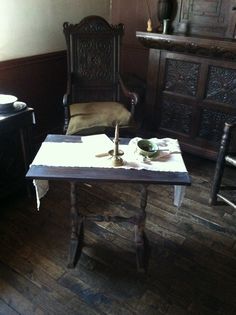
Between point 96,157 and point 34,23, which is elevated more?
point 34,23

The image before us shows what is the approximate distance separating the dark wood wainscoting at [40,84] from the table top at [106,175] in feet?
4.67

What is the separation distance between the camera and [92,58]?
283 centimetres

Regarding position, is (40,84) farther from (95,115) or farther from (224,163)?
(224,163)

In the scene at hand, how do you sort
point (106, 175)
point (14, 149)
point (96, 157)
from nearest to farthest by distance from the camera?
point (106, 175) → point (96, 157) → point (14, 149)

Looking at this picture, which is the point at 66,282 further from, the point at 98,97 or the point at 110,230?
the point at 98,97

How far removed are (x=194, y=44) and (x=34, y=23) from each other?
1.43 metres

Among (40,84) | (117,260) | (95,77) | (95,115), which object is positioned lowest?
(117,260)

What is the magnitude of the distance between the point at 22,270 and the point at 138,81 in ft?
8.01

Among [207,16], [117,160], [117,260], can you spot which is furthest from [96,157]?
[207,16]

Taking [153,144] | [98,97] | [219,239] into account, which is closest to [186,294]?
[219,239]

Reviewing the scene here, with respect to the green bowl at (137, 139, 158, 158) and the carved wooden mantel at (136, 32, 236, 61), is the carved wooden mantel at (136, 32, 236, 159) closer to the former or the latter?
the carved wooden mantel at (136, 32, 236, 61)

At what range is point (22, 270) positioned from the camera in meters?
1.79

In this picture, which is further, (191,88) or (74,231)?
(191,88)

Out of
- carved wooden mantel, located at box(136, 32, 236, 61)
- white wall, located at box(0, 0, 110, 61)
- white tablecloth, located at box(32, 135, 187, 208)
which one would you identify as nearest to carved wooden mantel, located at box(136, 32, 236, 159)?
carved wooden mantel, located at box(136, 32, 236, 61)
